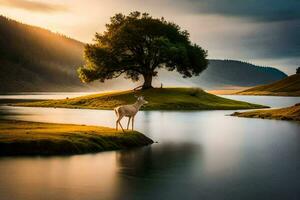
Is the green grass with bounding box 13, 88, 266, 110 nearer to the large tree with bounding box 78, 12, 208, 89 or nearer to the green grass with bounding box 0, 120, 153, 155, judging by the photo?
the large tree with bounding box 78, 12, 208, 89

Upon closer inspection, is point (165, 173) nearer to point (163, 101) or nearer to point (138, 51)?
point (163, 101)

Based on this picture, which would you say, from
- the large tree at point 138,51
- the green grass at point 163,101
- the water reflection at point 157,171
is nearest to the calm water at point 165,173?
the water reflection at point 157,171

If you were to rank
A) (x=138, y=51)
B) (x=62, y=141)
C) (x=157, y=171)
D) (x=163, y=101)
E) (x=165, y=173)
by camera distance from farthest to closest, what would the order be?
(x=138, y=51)
(x=163, y=101)
(x=62, y=141)
(x=157, y=171)
(x=165, y=173)

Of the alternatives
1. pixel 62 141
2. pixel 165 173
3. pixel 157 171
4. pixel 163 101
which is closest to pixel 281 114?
pixel 163 101

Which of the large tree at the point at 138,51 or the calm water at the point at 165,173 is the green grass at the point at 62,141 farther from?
the large tree at the point at 138,51

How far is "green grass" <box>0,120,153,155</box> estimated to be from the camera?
35.9 meters

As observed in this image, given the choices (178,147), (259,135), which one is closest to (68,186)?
(178,147)

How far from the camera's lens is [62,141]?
37.5 metres

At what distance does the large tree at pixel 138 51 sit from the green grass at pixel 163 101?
5746 mm

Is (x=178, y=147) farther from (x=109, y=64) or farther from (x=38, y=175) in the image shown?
(x=109, y=64)

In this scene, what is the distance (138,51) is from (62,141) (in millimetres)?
88601

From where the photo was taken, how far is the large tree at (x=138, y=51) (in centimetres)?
11994

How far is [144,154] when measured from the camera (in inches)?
1453

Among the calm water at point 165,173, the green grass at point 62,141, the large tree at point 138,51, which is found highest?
the large tree at point 138,51
